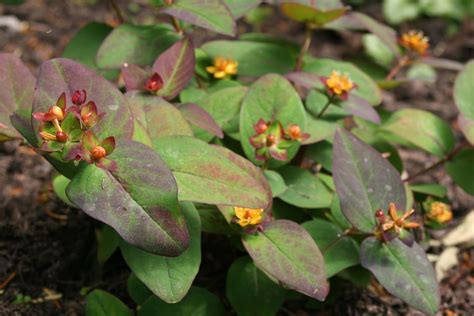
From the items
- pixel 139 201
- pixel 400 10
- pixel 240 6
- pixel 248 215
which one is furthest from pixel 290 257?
pixel 400 10

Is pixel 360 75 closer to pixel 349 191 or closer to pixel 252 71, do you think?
pixel 252 71

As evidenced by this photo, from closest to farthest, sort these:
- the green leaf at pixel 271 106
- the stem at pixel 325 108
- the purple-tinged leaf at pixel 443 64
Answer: the green leaf at pixel 271 106 < the stem at pixel 325 108 < the purple-tinged leaf at pixel 443 64

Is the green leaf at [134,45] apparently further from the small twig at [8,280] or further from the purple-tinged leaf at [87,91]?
the small twig at [8,280]

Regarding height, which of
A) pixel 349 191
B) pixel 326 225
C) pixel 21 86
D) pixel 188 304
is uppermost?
pixel 21 86

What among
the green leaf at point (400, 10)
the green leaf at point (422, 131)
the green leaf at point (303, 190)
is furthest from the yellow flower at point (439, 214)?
the green leaf at point (400, 10)

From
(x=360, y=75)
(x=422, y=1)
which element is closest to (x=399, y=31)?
(x=422, y=1)

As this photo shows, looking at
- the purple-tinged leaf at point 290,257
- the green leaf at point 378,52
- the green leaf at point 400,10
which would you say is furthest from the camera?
the green leaf at point 400,10
